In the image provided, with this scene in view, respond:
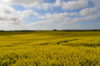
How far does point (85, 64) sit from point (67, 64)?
3.59 feet

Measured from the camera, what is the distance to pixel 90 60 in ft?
36.2

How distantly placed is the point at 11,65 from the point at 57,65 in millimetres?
2822

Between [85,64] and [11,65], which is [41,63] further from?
[85,64]

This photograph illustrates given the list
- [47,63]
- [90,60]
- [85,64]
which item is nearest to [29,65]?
[47,63]

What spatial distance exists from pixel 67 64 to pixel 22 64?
9.16 feet

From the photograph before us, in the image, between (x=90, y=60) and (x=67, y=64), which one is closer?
(x=67, y=64)

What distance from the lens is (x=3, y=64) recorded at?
10.9 meters

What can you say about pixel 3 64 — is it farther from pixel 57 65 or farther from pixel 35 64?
pixel 57 65

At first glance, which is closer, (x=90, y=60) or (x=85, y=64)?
(x=85, y=64)

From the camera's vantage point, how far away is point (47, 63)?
1026 cm

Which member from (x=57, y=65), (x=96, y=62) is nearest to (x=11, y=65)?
(x=57, y=65)

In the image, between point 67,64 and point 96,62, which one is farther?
point 96,62

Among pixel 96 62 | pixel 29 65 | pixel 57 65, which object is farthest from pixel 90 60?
pixel 29 65

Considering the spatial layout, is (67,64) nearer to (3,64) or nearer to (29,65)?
(29,65)
